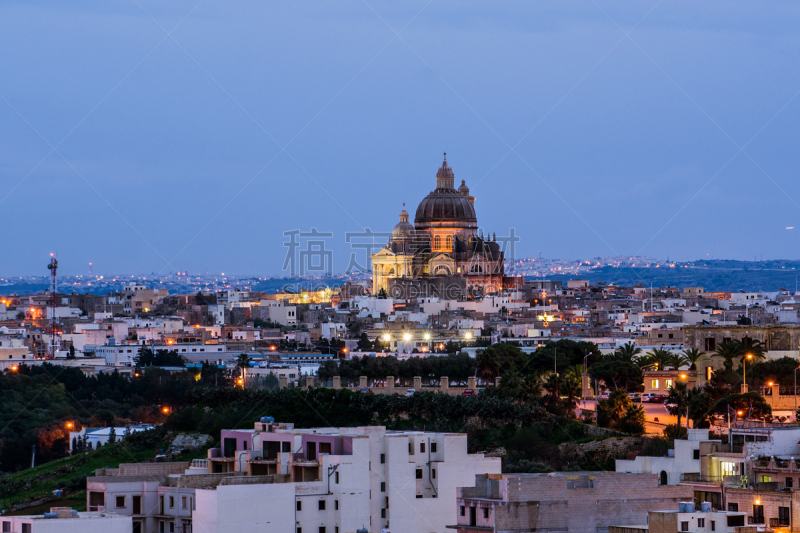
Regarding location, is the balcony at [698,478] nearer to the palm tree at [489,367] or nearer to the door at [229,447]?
the door at [229,447]

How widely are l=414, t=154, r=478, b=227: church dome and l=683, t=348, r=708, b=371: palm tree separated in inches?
2987

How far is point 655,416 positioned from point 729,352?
673 cm

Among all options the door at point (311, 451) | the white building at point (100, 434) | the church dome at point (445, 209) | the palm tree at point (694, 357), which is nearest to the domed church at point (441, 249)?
the church dome at point (445, 209)

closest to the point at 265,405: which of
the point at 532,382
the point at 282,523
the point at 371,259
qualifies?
the point at 532,382

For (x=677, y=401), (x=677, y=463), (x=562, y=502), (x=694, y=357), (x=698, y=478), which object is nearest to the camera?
(x=562, y=502)

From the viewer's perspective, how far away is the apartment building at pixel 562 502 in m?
35.0

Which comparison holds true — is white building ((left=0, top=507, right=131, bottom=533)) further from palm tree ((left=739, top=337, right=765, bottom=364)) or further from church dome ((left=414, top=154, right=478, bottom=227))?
church dome ((left=414, top=154, right=478, bottom=227))

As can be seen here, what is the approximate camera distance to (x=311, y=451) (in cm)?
4391

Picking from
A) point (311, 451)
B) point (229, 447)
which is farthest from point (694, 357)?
point (311, 451)

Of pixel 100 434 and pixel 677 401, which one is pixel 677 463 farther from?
pixel 100 434

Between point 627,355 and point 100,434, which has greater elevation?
point 627,355

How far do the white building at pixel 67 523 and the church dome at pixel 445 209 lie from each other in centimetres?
10089

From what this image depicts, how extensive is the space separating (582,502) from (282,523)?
23.1ft

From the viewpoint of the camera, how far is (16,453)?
70312 mm
